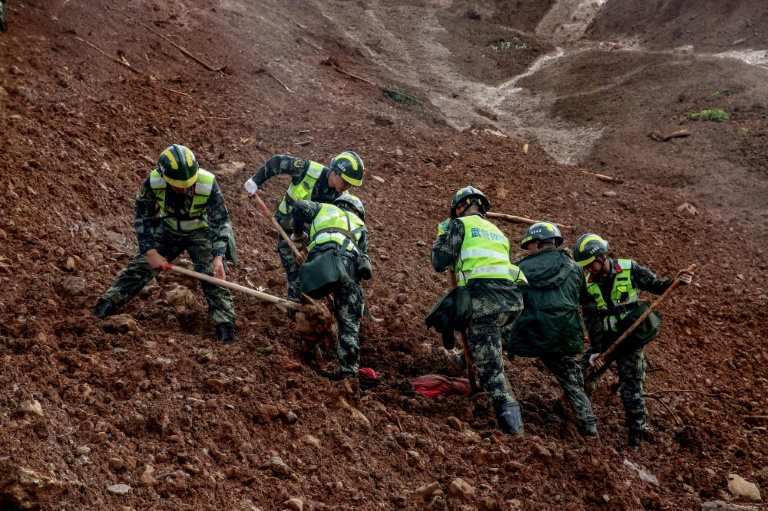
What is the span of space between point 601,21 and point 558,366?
21.0 metres

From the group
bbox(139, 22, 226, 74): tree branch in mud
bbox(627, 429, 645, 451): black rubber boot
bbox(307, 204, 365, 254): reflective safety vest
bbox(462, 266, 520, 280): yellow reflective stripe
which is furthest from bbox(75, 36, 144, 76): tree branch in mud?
bbox(627, 429, 645, 451): black rubber boot

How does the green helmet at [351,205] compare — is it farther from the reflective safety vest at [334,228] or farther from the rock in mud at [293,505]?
the rock in mud at [293,505]

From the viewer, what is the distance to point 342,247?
16.6ft

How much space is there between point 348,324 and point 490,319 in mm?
1102

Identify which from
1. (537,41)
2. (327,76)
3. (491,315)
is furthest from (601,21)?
(491,315)

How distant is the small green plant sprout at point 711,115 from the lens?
13430 millimetres

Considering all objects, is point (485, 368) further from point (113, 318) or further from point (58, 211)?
point (58, 211)

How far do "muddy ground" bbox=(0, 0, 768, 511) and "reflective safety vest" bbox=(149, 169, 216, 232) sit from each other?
0.83 meters

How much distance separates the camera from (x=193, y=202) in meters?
5.19

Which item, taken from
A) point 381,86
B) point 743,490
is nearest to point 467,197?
point 743,490

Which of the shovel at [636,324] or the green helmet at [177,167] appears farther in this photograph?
the shovel at [636,324]

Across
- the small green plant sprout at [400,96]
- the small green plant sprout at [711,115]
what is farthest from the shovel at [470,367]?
the small green plant sprout at [711,115]

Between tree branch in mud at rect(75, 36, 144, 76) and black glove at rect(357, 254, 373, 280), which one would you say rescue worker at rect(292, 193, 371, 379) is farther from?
tree branch in mud at rect(75, 36, 144, 76)

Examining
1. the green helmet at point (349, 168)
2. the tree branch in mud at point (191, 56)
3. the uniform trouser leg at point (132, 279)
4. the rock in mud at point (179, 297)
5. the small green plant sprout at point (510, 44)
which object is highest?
the small green plant sprout at point (510, 44)
